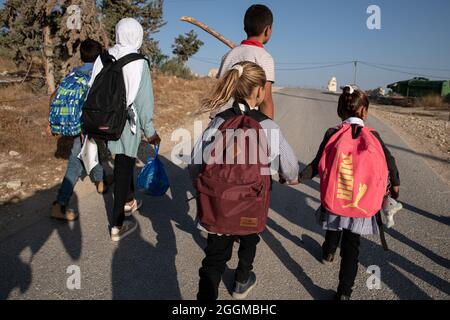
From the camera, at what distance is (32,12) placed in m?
9.55

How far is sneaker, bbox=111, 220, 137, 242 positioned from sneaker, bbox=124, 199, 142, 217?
0.61 ft

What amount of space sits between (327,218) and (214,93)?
132cm

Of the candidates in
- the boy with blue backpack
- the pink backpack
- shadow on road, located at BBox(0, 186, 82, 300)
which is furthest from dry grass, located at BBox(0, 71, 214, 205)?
the pink backpack

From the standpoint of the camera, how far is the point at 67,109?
10.4 ft

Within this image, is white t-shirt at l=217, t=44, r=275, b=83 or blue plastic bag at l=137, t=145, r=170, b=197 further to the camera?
blue plastic bag at l=137, t=145, r=170, b=197

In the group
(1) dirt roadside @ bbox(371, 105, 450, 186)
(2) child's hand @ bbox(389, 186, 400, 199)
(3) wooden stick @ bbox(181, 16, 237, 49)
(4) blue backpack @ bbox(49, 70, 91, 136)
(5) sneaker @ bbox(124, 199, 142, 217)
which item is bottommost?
(5) sneaker @ bbox(124, 199, 142, 217)

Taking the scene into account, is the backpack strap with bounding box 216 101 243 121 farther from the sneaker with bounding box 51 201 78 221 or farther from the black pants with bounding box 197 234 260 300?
the sneaker with bounding box 51 201 78 221

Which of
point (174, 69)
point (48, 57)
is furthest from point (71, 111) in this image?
point (174, 69)

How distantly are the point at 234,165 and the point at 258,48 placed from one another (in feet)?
4.19

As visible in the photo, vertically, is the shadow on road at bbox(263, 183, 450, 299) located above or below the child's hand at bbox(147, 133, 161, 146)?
below

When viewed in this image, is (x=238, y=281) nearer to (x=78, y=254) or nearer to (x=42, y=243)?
(x=78, y=254)

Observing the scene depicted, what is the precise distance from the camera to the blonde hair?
197cm

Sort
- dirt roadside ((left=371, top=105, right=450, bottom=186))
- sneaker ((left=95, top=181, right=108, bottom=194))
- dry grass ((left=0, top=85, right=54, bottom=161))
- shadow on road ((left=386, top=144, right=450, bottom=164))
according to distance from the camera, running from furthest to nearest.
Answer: shadow on road ((left=386, top=144, right=450, bottom=164)) → dirt roadside ((left=371, top=105, right=450, bottom=186)) → dry grass ((left=0, top=85, right=54, bottom=161)) → sneaker ((left=95, top=181, right=108, bottom=194))

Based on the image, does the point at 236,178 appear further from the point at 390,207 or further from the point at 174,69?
the point at 174,69
